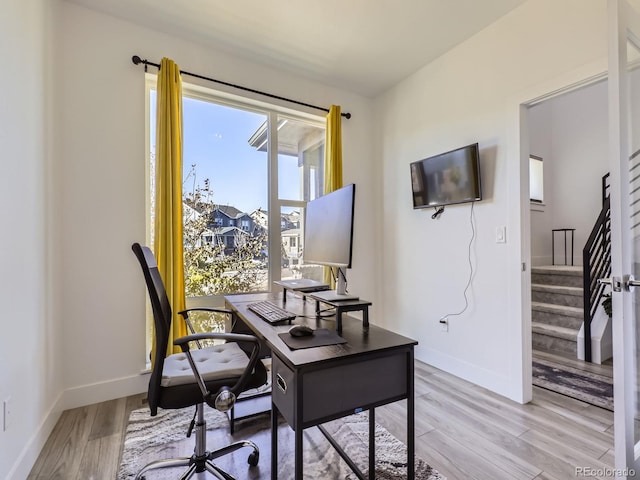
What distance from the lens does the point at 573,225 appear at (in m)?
4.76

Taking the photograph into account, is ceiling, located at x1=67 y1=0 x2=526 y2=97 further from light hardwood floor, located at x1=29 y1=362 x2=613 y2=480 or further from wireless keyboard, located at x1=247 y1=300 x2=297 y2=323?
light hardwood floor, located at x1=29 y1=362 x2=613 y2=480

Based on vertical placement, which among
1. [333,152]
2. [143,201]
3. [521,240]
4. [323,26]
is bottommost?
[521,240]

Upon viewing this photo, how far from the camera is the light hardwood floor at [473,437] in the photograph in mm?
1528

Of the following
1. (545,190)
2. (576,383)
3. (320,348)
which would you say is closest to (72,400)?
(320,348)

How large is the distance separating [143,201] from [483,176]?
106 inches

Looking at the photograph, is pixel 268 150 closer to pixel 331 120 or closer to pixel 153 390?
pixel 331 120

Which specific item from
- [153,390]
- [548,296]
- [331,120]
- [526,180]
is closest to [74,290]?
[153,390]

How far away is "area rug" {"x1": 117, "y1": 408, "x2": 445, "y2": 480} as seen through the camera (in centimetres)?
152

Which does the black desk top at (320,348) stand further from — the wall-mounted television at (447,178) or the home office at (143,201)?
the wall-mounted television at (447,178)

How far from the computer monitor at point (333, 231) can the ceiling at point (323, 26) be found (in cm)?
147

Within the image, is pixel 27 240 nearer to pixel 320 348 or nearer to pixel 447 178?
pixel 320 348

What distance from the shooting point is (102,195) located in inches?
89.0

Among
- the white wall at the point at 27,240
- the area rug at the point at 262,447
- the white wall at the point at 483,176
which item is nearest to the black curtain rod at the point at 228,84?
the white wall at the point at 27,240

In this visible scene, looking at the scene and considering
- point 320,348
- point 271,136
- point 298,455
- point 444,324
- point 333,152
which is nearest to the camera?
point 298,455
